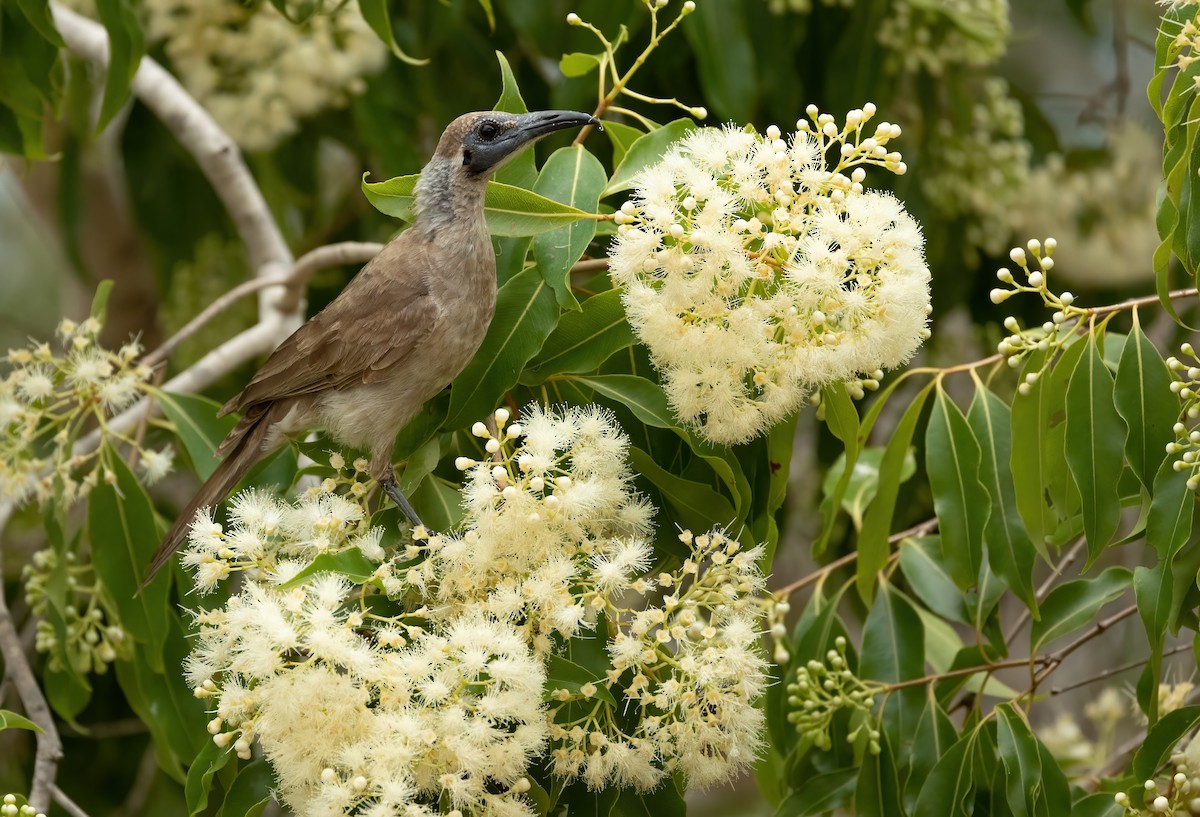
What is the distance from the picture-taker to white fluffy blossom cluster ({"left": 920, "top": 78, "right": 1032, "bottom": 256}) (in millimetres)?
4328

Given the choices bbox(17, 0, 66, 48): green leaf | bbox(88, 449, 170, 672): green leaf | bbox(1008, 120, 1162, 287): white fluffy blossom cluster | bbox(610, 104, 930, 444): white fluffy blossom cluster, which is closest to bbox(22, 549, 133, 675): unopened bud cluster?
bbox(88, 449, 170, 672): green leaf

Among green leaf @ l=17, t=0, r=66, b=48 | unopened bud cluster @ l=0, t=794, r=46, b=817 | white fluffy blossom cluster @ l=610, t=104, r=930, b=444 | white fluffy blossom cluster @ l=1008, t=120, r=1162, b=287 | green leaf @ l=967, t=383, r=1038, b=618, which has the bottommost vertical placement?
white fluffy blossom cluster @ l=1008, t=120, r=1162, b=287

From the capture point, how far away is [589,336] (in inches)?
81.7

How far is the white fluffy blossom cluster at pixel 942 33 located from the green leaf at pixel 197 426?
243 centimetres

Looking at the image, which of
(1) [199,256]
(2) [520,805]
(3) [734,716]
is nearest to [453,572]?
(2) [520,805]

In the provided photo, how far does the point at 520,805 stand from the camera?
1709 mm

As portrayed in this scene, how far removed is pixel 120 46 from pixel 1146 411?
225 centimetres

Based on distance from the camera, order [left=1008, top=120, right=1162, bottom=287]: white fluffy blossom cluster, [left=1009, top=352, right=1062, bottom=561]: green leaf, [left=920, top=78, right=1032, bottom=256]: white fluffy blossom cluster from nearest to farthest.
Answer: [left=1009, top=352, right=1062, bottom=561]: green leaf → [left=920, top=78, right=1032, bottom=256]: white fluffy blossom cluster → [left=1008, top=120, right=1162, bottom=287]: white fluffy blossom cluster

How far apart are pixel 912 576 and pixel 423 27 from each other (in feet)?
8.49

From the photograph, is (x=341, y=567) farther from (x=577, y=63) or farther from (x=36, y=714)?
(x=36, y=714)

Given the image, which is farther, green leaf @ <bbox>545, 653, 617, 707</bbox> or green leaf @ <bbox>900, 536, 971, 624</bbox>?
green leaf @ <bbox>900, 536, 971, 624</bbox>

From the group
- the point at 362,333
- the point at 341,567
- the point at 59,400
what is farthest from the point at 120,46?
the point at 341,567

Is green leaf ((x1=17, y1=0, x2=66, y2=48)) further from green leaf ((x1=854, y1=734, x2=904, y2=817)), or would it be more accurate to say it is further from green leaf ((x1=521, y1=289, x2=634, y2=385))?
green leaf ((x1=854, y1=734, x2=904, y2=817))

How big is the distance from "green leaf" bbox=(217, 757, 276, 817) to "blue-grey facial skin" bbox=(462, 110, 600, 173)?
107 cm
